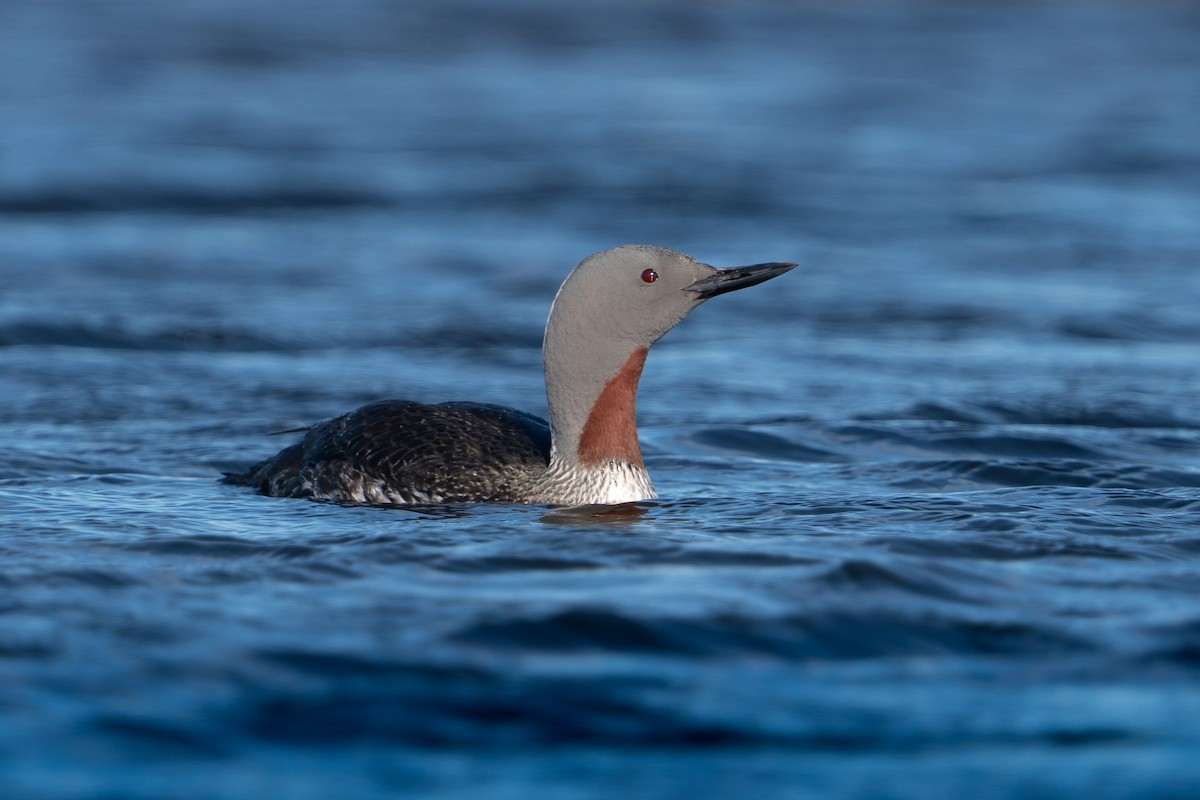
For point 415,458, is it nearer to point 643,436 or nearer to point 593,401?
point 593,401

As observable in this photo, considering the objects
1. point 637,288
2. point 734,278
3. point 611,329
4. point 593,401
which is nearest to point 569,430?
point 593,401

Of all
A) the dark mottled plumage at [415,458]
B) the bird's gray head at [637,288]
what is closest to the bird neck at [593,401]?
the bird's gray head at [637,288]

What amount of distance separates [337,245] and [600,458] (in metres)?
7.18

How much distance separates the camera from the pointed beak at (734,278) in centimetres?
621

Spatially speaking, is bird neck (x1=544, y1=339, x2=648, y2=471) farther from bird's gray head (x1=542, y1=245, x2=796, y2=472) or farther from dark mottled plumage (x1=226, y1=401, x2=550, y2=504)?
dark mottled plumage (x1=226, y1=401, x2=550, y2=504)

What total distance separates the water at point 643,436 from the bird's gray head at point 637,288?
73cm

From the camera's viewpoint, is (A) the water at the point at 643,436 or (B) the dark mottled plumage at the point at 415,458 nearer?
(A) the water at the point at 643,436

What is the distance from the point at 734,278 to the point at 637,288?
35 cm

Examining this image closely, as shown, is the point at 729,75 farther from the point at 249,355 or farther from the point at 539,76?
the point at 249,355

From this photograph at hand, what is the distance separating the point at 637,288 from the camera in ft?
20.7

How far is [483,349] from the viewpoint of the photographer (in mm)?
10281

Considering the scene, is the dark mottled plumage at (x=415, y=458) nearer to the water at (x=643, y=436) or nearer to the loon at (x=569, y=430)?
the loon at (x=569, y=430)

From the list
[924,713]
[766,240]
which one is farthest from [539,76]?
[924,713]

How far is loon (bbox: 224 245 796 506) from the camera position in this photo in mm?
6324
